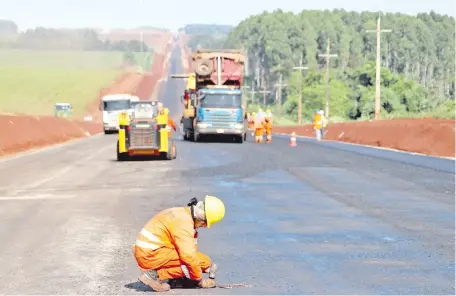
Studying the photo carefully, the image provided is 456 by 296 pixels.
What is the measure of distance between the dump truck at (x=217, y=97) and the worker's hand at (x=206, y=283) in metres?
38.6

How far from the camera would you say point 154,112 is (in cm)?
3519

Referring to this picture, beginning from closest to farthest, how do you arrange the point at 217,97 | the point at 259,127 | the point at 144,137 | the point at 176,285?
the point at 176,285, the point at 144,137, the point at 217,97, the point at 259,127

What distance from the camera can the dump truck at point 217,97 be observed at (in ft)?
160

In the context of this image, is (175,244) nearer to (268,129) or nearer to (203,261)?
(203,261)

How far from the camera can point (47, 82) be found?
6447 inches

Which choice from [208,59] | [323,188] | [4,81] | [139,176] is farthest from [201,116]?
[4,81]

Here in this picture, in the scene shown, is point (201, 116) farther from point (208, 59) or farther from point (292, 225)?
point (292, 225)

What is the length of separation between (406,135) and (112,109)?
29973 mm

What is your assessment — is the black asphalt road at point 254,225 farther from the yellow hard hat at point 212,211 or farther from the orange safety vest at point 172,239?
the yellow hard hat at point 212,211

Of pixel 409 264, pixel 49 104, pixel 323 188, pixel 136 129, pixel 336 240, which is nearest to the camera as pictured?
pixel 409 264

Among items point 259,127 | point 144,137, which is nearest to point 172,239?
point 144,137

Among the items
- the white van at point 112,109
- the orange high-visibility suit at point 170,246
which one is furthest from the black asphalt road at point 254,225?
the white van at point 112,109

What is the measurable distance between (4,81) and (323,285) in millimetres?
152204

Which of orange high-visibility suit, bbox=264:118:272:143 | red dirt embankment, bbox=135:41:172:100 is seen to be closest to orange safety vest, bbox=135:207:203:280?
orange high-visibility suit, bbox=264:118:272:143
